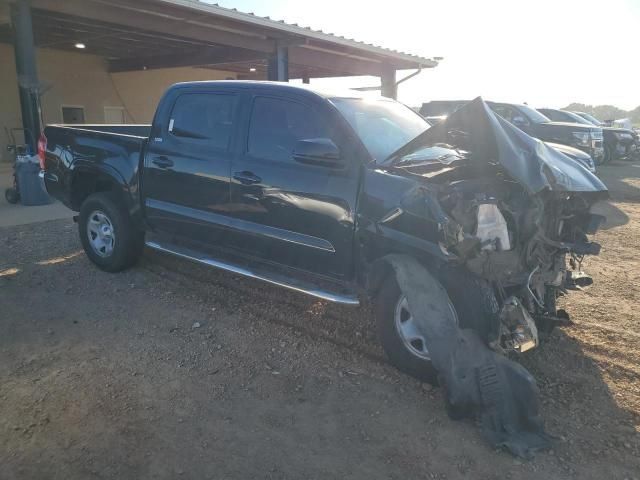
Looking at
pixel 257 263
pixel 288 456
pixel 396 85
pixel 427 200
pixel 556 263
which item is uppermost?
pixel 396 85

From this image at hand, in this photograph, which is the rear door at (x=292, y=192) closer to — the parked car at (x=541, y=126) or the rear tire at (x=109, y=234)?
the rear tire at (x=109, y=234)

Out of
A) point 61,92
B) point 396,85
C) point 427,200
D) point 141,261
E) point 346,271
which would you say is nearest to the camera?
point 427,200

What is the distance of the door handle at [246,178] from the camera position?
447 cm

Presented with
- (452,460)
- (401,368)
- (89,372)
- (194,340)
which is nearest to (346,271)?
Result: (401,368)

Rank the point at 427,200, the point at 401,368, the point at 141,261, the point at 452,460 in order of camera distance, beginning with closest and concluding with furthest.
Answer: the point at 452,460
the point at 427,200
the point at 401,368
the point at 141,261

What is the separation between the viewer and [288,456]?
2.92 m

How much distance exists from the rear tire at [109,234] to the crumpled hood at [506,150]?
9.99 feet

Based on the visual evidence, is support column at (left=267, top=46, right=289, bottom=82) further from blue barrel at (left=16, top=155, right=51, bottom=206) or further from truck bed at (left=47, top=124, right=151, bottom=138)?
truck bed at (left=47, top=124, right=151, bottom=138)

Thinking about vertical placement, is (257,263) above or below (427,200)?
below

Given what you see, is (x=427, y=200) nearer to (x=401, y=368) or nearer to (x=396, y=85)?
(x=401, y=368)

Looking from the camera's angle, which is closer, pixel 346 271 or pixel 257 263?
pixel 346 271

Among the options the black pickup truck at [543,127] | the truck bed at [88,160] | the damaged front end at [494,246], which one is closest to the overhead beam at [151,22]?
the truck bed at [88,160]

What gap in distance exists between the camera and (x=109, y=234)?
573 cm

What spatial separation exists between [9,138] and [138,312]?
1304 centimetres
